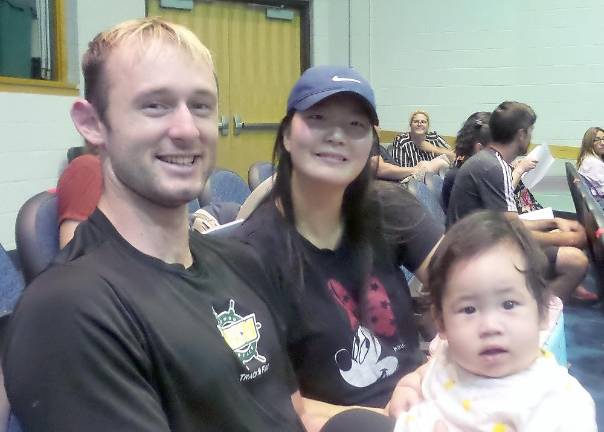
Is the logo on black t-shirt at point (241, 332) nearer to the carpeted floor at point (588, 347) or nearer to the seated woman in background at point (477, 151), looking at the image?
the carpeted floor at point (588, 347)

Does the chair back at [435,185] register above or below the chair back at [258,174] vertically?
below

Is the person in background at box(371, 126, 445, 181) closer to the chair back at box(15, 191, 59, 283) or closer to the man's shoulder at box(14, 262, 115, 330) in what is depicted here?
the chair back at box(15, 191, 59, 283)

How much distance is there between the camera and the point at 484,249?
1.22 m

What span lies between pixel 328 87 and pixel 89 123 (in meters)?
0.58

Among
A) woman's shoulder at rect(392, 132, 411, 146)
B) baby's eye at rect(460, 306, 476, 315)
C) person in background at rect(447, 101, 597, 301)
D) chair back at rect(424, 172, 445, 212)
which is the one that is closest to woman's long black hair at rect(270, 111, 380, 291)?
baby's eye at rect(460, 306, 476, 315)

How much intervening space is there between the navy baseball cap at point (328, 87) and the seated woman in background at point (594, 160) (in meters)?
4.53

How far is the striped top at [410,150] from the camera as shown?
5957 mm

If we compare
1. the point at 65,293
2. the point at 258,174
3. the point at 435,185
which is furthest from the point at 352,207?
the point at 435,185

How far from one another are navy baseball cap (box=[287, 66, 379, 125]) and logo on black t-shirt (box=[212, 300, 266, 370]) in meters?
0.56

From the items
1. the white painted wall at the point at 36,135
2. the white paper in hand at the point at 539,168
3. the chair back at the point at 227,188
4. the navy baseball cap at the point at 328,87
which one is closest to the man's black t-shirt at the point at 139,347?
the navy baseball cap at the point at 328,87

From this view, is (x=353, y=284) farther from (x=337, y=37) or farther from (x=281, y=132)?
(x=337, y=37)

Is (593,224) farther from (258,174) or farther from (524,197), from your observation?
(258,174)

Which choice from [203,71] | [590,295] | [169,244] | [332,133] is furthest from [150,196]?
[590,295]

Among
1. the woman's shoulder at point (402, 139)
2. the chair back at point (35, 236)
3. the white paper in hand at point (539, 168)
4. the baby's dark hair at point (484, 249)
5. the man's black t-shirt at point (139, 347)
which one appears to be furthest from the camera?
the woman's shoulder at point (402, 139)
